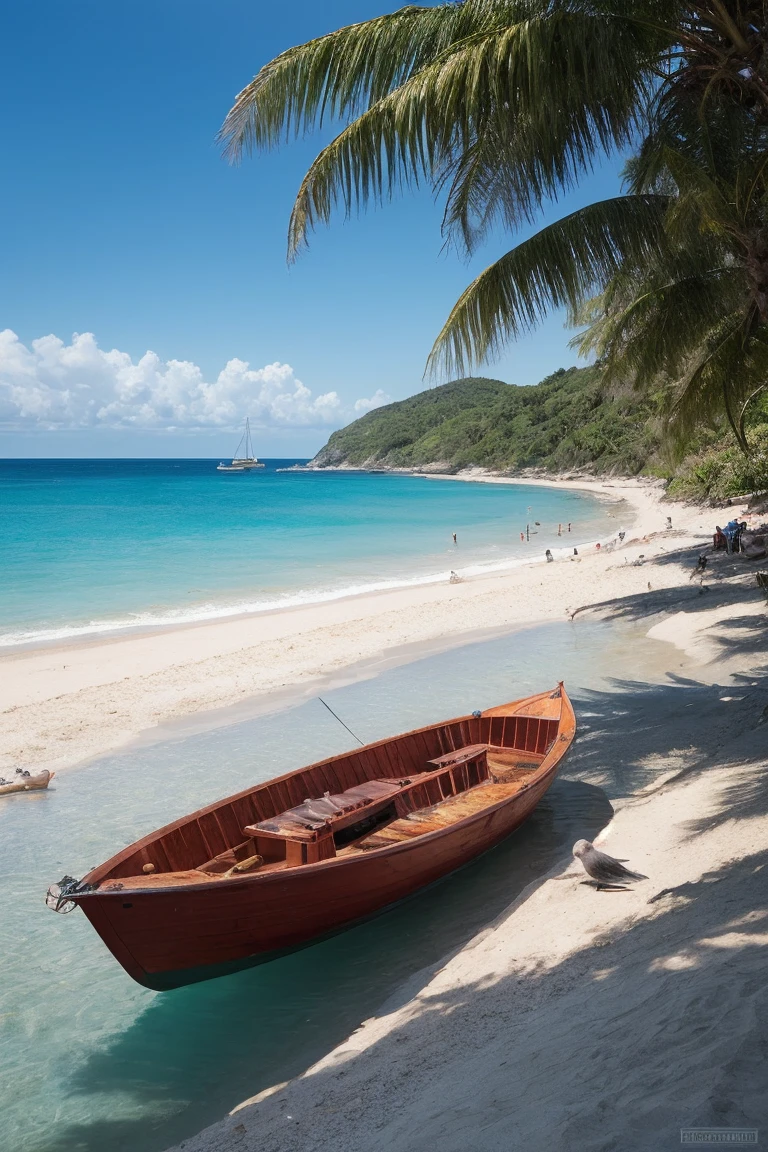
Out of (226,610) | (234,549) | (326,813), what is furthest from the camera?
(234,549)

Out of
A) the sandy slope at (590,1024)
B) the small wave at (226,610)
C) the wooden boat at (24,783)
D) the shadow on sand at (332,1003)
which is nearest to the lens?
the sandy slope at (590,1024)

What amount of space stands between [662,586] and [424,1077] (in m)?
17.1

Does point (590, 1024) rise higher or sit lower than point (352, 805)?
higher

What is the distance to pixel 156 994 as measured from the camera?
19.9 ft

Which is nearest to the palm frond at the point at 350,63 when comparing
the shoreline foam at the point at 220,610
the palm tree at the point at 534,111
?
the palm tree at the point at 534,111

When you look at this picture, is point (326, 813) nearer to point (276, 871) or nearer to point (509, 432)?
point (276, 871)

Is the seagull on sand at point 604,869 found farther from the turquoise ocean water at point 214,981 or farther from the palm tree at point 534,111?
the palm tree at point 534,111

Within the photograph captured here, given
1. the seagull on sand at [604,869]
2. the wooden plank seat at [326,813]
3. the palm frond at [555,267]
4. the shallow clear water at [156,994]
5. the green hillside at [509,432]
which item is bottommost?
the shallow clear water at [156,994]

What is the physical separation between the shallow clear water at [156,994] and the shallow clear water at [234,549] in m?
11.6

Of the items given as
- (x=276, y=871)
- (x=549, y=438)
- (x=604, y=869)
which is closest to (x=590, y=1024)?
(x=604, y=869)

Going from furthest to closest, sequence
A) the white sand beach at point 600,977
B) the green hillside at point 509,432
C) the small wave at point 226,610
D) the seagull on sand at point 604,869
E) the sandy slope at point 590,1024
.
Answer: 1. the green hillside at point 509,432
2. the small wave at point 226,610
3. the seagull on sand at point 604,869
4. the white sand beach at point 600,977
5. the sandy slope at point 590,1024

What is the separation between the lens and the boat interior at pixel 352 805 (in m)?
6.34

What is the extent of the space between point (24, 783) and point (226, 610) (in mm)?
13535

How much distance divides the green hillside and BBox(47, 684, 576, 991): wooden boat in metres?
7.35
